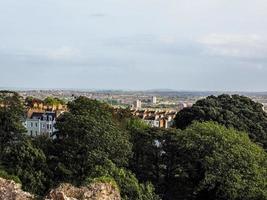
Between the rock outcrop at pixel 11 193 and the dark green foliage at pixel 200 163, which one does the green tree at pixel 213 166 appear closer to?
the dark green foliage at pixel 200 163

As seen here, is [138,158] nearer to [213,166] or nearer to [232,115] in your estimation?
[213,166]

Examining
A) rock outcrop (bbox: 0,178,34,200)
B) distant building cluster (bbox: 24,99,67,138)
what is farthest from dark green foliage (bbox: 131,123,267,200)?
distant building cluster (bbox: 24,99,67,138)

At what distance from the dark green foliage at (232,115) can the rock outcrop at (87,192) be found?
3266 centimetres

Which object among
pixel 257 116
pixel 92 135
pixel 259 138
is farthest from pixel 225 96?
pixel 92 135

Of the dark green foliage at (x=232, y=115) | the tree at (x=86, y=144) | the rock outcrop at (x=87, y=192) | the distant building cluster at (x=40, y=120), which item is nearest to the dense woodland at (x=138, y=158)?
the tree at (x=86, y=144)

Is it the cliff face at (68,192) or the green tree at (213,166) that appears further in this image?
the green tree at (213,166)

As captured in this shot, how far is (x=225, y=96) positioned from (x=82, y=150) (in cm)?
3261

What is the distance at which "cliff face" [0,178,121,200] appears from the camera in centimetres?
2699

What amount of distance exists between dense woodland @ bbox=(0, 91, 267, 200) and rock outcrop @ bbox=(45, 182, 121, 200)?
26.7 feet

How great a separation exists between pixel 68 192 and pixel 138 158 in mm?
19602

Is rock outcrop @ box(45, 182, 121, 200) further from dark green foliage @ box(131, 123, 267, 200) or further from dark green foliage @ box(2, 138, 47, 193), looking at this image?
dark green foliage @ box(131, 123, 267, 200)

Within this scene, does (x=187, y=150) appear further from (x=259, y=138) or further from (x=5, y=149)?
(x=259, y=138)

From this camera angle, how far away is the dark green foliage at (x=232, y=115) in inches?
2414

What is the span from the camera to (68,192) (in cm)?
2786
